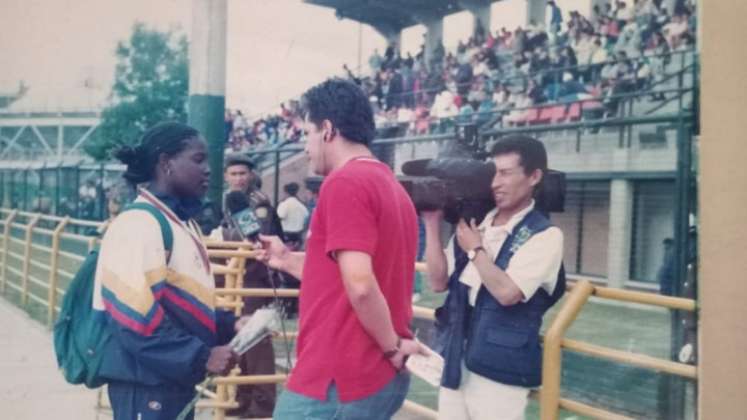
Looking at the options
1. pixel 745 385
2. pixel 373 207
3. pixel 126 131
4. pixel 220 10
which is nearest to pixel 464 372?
pixel 373 207

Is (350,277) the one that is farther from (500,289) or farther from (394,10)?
(394,10)

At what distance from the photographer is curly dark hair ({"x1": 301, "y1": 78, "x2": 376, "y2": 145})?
196 cm

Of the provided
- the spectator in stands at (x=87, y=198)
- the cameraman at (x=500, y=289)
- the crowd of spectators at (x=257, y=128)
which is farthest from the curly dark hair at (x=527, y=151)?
the spectator in stands at (x=87, y=198)

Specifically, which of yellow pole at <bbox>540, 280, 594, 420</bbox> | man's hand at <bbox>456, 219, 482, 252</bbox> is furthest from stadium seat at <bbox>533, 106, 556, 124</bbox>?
man's hand at <bbox>456, 219, 482, 252</bbox>

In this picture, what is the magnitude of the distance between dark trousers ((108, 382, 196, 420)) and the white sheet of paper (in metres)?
0.70

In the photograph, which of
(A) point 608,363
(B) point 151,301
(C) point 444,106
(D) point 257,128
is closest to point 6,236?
(D) point 257,128

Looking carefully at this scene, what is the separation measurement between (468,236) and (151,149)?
980 mm

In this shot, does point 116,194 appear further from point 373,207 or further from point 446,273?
point 373,207

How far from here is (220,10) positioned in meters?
4.09

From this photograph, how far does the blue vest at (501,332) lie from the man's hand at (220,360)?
668mm

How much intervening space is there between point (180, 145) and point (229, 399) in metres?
2.04

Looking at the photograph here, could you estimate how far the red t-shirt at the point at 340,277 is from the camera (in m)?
1.82

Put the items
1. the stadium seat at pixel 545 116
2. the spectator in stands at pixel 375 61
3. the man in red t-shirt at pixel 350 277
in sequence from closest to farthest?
1. the man in red t-shirt at pixel 350 277
2. the stadium seat at pixel 545 116
3. the spectator in stands at pixel 375 61

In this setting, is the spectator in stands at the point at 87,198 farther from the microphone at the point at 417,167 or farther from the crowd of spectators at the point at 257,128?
the microphone at the point at 417,167
